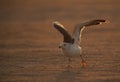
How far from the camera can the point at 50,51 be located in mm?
21922

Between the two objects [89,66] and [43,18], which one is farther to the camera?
[43,18]

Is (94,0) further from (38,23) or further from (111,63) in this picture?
(111,63)

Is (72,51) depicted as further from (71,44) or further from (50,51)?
(50,51)

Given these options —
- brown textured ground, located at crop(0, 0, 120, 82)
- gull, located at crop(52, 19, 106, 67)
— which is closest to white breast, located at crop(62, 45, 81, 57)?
gull, located at crop(52, 19, 106, 67)

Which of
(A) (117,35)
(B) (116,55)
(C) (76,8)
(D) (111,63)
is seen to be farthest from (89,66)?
(C) (76,8)

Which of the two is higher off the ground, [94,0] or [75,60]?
[94,0]

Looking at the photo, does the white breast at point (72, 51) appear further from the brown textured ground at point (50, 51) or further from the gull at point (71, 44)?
the brown textured ground at point (50, 51)

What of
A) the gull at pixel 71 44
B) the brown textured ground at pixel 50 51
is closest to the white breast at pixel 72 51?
the gull at pixel 71 44

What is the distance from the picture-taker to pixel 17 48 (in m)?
23.2

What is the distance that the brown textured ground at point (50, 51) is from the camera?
1717 centimetres

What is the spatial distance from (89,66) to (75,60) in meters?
1.43

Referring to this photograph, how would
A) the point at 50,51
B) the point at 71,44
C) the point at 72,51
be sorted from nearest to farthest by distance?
the point at 72,51 < the point at 71,44 < the point at 50,51

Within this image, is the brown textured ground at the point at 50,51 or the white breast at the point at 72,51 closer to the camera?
the brown textured ground at the point at 50,51

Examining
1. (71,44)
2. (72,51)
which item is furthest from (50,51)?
(72,51)
